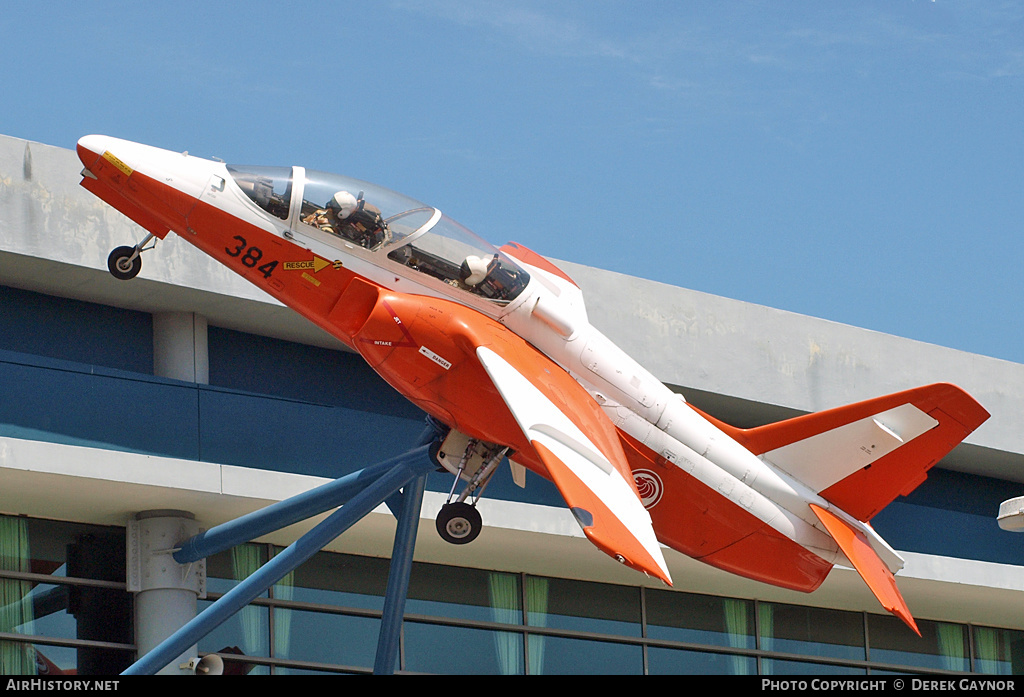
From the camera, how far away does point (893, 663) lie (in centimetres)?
2672

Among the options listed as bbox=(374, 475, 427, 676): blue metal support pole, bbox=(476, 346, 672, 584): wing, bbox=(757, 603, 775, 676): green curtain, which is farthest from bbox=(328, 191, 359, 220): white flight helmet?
bbox=(757, 603, 775, 676): green curtain

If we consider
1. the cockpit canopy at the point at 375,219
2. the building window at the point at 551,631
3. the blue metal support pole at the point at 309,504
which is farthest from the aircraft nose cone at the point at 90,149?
the building window at the point at 551,631

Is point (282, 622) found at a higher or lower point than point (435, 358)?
lower

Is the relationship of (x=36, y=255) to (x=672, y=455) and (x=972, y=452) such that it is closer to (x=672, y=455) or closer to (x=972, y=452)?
(x=672, y=455)

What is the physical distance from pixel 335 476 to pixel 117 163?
7352 millimetres

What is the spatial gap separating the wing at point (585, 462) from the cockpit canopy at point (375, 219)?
1.11 metres

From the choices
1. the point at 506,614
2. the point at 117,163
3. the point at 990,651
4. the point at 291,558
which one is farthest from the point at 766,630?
the point at 117,163

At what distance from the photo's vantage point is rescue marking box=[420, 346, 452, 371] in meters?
14.1

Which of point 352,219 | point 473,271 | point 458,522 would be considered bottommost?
point 458,522

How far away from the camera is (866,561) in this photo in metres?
15.6

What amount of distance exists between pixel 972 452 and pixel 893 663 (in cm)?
447

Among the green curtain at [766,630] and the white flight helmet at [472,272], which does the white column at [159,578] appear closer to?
the white flight helmet at [472,272]

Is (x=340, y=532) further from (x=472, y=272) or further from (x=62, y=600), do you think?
(x=62, y=600)

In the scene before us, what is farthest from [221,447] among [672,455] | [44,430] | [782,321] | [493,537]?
[782,321]
